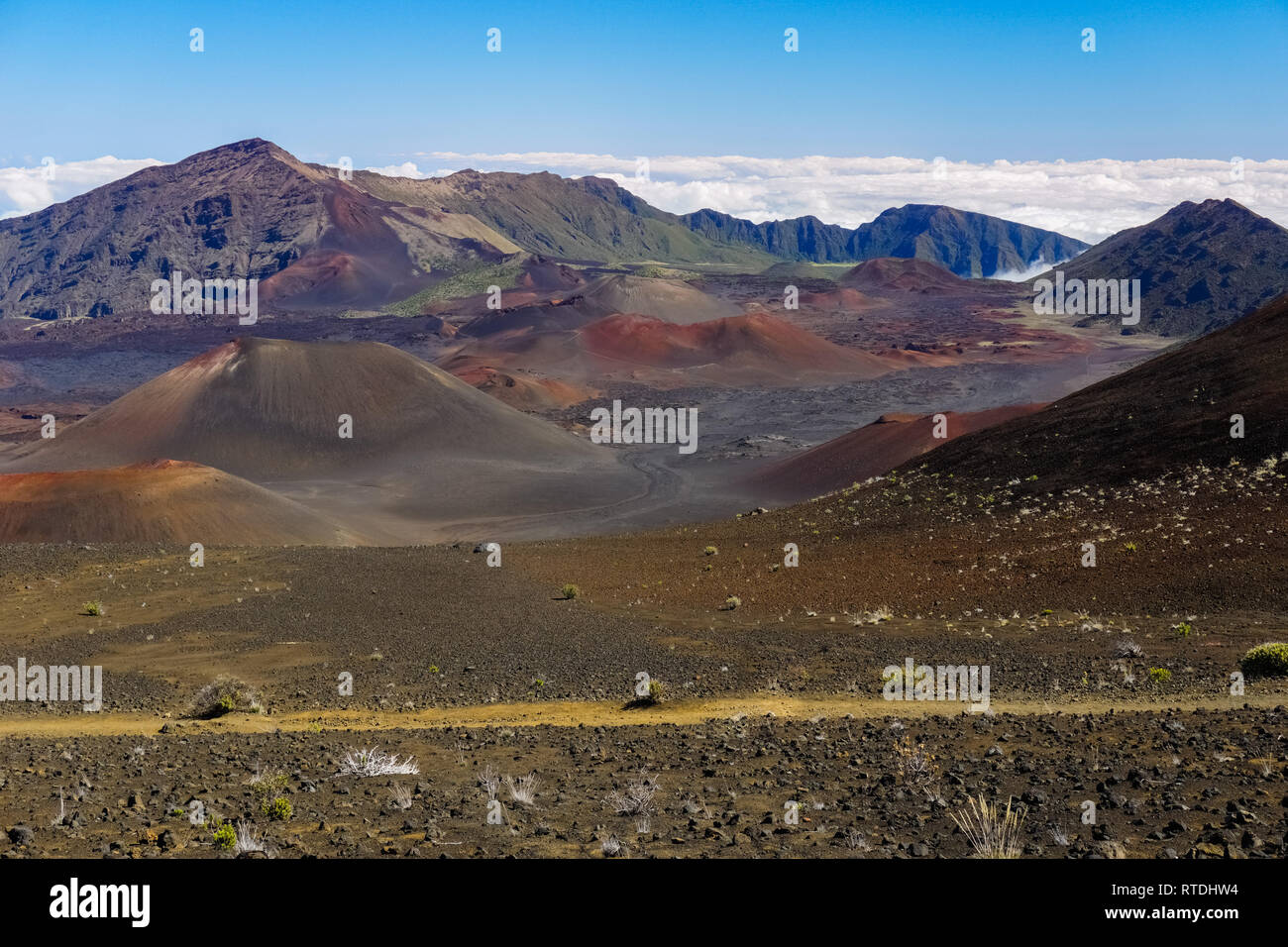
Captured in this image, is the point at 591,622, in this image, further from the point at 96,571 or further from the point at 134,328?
the point at 134,328

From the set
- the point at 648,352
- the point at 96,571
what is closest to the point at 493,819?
the point at 96,571

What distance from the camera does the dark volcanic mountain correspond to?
452ft

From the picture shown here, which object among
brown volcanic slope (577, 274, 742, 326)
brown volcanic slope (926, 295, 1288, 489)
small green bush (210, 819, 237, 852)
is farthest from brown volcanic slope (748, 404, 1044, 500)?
brown volcanic slope (577, 274, 742, 326)

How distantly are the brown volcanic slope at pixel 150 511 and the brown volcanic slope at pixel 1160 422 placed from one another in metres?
23.4

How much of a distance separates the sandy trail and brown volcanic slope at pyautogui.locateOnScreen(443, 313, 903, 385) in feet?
282

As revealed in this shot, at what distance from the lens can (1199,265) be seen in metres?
150

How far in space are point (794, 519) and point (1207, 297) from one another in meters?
132

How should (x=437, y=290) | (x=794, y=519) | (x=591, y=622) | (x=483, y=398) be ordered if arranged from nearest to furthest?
(x=591, y=622)
(x=794, y=519)
(x=483, y=398)
(x=437, y=290)

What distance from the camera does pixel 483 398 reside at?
227 ft

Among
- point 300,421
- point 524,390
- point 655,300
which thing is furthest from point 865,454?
point 655,300

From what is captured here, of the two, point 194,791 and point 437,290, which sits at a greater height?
point 437,290

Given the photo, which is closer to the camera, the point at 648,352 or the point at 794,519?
the point at 794,519

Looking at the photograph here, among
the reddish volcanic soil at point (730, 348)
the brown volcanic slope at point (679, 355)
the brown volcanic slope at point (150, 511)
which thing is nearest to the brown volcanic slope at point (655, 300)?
the brown volcanic slope at point (679, 355)

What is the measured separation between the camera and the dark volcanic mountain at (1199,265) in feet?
452
